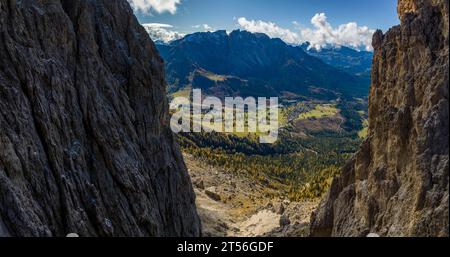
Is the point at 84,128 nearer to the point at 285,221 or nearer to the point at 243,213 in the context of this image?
the point at 285,221

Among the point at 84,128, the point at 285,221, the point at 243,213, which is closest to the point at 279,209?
the point at 243,213

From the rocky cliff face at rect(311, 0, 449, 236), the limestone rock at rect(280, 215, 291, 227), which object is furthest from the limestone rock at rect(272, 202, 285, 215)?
the rocky cliff face at rect(311, 0, 449, 236)

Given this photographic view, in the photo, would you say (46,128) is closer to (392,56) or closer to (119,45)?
(119,45)

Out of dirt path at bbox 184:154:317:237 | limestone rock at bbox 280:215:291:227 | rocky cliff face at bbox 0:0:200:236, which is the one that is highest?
rocky cliff face at bbox 0:0:200:236

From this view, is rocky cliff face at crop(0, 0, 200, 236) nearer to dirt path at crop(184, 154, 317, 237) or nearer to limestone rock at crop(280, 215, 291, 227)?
dirt path at crop(184, 154, 317, 237)

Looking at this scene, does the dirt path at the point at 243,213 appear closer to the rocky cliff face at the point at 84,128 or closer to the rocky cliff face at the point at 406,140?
the rocky cliff face at the point at 84,128
